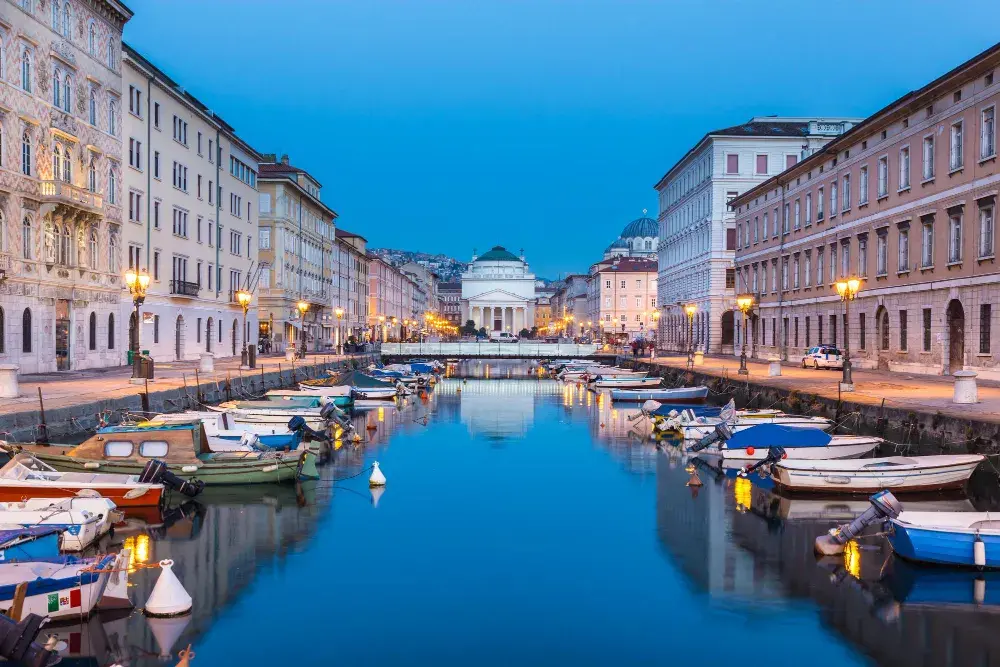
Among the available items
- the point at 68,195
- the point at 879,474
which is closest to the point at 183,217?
the point at 68,195

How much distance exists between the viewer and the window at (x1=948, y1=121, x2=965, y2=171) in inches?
1604

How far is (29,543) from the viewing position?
1473 centimetres

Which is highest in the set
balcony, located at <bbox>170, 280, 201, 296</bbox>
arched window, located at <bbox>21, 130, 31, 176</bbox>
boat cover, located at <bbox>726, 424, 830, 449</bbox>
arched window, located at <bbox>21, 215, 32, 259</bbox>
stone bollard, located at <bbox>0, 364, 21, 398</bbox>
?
arched window, located at <bbox>21, 130, 31, 176</bbox>

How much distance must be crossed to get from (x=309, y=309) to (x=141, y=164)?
4099cm

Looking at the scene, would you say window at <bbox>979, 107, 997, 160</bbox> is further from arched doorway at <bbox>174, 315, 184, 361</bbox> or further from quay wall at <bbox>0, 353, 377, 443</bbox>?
arched doorway at <bbox>174, 315, 184, 361</bbox>

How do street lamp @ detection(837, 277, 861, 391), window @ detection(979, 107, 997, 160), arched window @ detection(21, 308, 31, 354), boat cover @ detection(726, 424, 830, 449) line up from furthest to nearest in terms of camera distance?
arched window @ detection(21, 308, 31, 354), window @ detection(979, 107, 997, 160), street lamp @ detection(837, 277, 861, 391), boat cover @ detection(726, 424, 830, 449)

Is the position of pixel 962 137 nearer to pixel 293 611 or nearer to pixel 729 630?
pixel 729 630

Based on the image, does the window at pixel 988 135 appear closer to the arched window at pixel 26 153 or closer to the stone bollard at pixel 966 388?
the stone bollard at pixel 966 388

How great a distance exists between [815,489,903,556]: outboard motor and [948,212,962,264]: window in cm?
2624

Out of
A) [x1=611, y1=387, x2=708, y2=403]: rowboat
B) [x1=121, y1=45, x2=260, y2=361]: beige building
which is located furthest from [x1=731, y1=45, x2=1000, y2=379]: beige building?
[x1=121, y1=45, x2=260, y2=361]: beige building

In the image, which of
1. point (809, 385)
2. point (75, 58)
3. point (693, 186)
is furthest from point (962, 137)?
point (693, 186)

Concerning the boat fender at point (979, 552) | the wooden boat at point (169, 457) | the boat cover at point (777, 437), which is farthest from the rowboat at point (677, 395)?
the boat fender at point (979, 552)

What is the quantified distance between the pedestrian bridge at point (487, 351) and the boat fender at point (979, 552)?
2915 inches

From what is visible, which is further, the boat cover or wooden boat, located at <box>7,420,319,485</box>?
the boat cover
